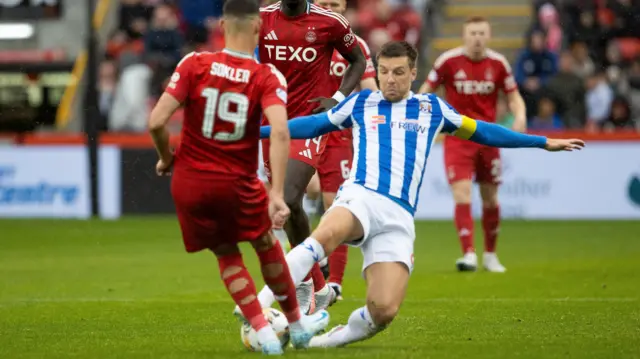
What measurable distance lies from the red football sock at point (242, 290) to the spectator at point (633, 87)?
15878mm

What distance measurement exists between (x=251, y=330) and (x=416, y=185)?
137cm

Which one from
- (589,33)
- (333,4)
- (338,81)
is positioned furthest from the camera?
(589,33)

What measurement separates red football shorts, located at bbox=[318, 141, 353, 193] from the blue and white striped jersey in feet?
10.8

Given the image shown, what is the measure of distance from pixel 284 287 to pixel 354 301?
3399 mm

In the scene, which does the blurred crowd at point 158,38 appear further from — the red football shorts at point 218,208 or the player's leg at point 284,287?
the red football shorts at point 218,208

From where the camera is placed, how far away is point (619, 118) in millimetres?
21516

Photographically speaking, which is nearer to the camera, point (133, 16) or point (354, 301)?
point (354, 301)

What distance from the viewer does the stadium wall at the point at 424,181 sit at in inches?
797

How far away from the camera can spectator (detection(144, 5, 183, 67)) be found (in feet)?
82.6

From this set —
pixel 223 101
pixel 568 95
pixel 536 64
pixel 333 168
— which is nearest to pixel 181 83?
pixel 223 101

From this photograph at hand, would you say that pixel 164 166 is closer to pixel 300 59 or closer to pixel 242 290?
pixel 242 290

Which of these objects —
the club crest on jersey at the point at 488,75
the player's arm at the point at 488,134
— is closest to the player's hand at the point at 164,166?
the player's arm at the point at 488,134

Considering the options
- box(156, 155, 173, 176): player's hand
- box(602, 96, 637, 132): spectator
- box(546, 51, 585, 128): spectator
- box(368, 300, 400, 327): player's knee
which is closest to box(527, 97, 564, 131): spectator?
box(546, 51, 585, 128): spectator

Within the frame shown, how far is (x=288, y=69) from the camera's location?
9867mm
